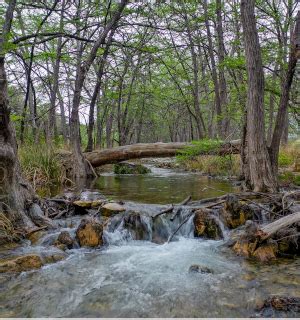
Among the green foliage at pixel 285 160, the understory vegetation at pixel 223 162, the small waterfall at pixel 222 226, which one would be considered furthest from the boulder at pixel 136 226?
the green foliage at pixel 285 160

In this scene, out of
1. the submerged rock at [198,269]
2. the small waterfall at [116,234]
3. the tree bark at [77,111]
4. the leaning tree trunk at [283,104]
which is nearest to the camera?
the submerged rock at [198,269]

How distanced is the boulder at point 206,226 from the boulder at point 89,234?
1.52 m

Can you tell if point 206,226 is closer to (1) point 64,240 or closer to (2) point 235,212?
(2) point 235,212

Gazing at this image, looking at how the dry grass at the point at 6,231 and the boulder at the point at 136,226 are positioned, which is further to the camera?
the boulder at the point at 136,226

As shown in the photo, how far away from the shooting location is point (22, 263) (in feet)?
12.0

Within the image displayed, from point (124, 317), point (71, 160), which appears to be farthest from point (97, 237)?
point (71, 160)

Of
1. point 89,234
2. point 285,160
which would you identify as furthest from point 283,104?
point 89,234

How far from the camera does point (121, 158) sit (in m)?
11.5

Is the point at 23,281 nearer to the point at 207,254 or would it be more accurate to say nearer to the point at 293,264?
the point at 207,254

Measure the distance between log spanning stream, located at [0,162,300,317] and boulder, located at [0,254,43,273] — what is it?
0.33ft

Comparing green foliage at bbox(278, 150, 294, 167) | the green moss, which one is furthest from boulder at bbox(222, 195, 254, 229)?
green foliage at bbox(278, 150, 294, 167)

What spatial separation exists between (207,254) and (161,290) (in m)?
1.23

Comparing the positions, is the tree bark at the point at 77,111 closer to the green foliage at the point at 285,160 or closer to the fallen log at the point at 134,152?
the fallen log at the point at 134,152

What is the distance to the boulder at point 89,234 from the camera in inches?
180
